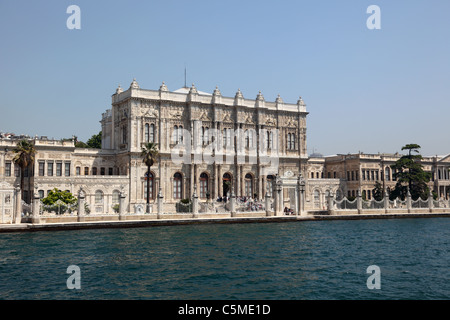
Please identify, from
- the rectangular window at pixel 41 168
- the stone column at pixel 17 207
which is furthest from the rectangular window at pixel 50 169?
the stone column at pixel 17 207

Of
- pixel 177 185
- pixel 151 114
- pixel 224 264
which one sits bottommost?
pixel 224 264

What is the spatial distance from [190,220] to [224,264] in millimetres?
17832

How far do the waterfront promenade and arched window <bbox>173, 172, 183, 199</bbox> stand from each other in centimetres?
1261

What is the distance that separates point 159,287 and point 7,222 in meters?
20.7

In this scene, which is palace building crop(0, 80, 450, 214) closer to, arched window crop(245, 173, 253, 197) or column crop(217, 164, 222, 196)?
column crop(217, 164, 222, 196)

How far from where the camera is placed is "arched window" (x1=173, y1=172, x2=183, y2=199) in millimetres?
52000

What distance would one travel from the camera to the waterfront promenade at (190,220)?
104 ft

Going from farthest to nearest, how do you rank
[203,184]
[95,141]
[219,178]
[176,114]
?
Answer: 1. [95,141]
2. [219,178]
3. [203,184]
4. [176,114]

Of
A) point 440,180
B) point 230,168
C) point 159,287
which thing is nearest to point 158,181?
point 230,168

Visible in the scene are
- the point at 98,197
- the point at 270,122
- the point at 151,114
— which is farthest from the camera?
the point at 270,122

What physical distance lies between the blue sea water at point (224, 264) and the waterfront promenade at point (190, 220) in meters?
1.47

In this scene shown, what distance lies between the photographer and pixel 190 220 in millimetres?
37562

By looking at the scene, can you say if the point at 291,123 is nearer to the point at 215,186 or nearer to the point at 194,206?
the point at 215,186

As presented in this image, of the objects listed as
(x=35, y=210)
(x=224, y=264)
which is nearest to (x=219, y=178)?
(x=35, y=210)
